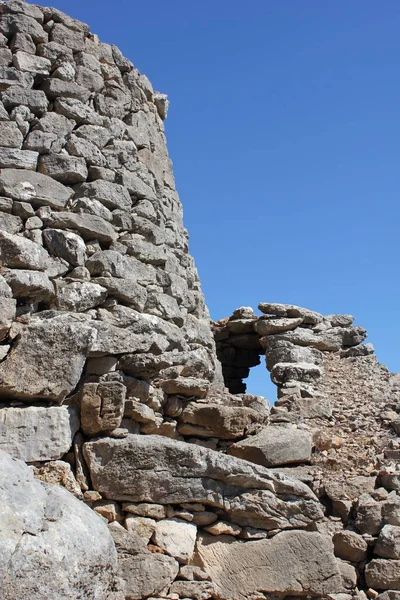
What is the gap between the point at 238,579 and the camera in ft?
16.8

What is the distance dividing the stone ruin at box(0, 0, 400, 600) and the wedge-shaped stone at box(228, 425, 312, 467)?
0.06 feet

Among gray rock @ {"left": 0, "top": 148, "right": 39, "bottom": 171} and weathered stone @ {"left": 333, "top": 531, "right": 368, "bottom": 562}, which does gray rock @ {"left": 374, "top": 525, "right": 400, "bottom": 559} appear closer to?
weathered stone @ {"left": 333, "top": 531, "right": 368, "bottom": 562}

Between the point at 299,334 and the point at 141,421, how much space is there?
5186mm

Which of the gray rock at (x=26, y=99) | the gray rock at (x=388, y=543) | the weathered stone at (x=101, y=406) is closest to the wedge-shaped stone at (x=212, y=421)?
the weathered stone at (x=101, y=406)

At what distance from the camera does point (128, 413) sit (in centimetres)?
568

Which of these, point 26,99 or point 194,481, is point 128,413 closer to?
point 194,481

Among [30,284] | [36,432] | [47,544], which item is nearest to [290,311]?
[30,284]

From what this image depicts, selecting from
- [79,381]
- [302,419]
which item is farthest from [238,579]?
[302,419]

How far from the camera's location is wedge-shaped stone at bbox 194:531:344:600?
511 cm

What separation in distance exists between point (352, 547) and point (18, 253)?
3814 mm

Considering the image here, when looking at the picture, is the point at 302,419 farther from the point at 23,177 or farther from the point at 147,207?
the point at 23,177

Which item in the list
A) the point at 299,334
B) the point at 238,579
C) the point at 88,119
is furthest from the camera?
the point at 299,334

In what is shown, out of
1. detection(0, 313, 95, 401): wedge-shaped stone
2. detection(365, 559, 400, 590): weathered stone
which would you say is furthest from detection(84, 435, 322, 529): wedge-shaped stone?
detection(365, 559, 400, 590): weathered stone

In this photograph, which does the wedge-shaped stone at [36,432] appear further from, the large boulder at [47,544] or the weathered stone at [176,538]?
the weathered stone at [176,538]
